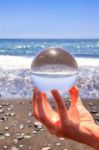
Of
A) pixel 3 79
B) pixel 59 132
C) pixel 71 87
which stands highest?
pixel 71 87

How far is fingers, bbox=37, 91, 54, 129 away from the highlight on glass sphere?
2.4 inches

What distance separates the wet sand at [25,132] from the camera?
698cm

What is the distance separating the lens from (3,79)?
→ 14703mm

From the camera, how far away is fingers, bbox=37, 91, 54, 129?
266cm

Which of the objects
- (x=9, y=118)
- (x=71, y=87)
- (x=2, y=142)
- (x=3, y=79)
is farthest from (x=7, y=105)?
(x=71, y=87)

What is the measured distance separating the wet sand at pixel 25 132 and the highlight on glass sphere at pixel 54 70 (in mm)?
3984

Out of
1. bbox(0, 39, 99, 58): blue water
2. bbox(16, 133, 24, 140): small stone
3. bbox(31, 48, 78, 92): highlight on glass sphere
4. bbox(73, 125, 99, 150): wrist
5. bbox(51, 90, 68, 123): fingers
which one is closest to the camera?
bbox(51, 90, 68, 123): fingers

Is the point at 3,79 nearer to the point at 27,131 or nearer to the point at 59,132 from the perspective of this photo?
the point at 27,131

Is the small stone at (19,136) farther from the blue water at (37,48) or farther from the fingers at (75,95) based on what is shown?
the blue water at (37,48)

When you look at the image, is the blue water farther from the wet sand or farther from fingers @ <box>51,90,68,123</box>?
fingers @ <box>51,90,68,123</box>

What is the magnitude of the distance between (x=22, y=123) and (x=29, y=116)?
43cm

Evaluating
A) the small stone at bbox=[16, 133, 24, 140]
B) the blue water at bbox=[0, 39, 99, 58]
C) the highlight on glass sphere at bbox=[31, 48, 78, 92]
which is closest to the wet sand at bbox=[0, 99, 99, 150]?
the small stone at bbox=[16, 133, 24, 140]

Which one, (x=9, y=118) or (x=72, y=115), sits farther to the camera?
(x=9, y=118)

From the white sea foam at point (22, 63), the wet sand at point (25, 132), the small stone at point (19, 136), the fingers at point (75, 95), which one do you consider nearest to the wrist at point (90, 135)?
the fingers at point (75, 95)
